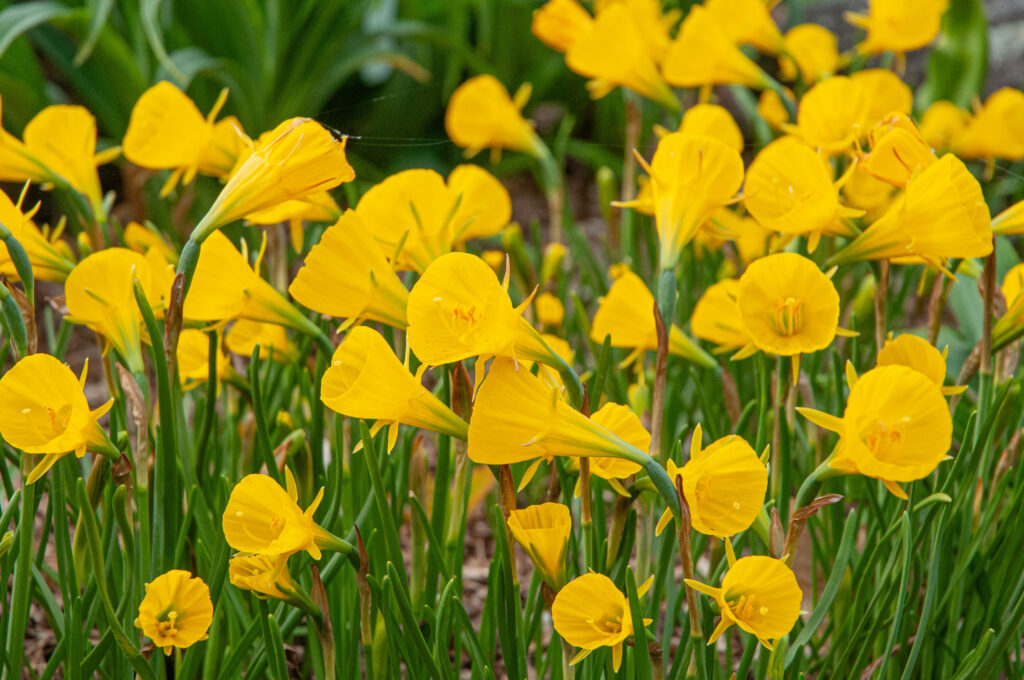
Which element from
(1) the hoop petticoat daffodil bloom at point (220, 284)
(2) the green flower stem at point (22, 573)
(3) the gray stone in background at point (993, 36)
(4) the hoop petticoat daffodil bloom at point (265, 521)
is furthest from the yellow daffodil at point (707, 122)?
(3) the gray stone in background at point (993, 36)

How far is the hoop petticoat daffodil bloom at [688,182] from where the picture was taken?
79cm

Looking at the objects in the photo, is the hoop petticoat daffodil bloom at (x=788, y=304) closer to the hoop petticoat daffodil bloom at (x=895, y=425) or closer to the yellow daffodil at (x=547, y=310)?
the hoop petticoat daffodil bloom at (x=895, y=425)

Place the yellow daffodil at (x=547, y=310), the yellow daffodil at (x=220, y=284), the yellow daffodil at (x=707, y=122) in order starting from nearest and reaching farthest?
the yellow daffodil at (x=220, y=284) → the yellow daffodil at (x=707, y=122) → the yellow daffodil at (x=547, y=310)

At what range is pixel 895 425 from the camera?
2.12ft

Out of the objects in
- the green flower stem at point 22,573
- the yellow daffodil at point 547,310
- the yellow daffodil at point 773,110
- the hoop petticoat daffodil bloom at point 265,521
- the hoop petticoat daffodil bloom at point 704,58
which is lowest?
the green flower stem at point 22,573

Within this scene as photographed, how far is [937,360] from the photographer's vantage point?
0.75 m

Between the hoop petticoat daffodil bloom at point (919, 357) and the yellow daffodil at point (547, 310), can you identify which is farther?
the yellow daffodil at point (547, 310)

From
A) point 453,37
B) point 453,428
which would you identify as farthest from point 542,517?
point 453,37

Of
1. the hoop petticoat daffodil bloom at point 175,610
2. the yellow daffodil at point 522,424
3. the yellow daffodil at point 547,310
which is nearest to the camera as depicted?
the yellow daffodil at point 522,424

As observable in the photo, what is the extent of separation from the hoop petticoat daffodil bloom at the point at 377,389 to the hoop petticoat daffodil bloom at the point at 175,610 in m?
0.19

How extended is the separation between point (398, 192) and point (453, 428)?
28 centimetres

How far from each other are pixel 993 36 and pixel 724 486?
3199 millimetres

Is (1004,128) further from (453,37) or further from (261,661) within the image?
(453,37)

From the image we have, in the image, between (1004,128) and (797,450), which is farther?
(1004,128)
